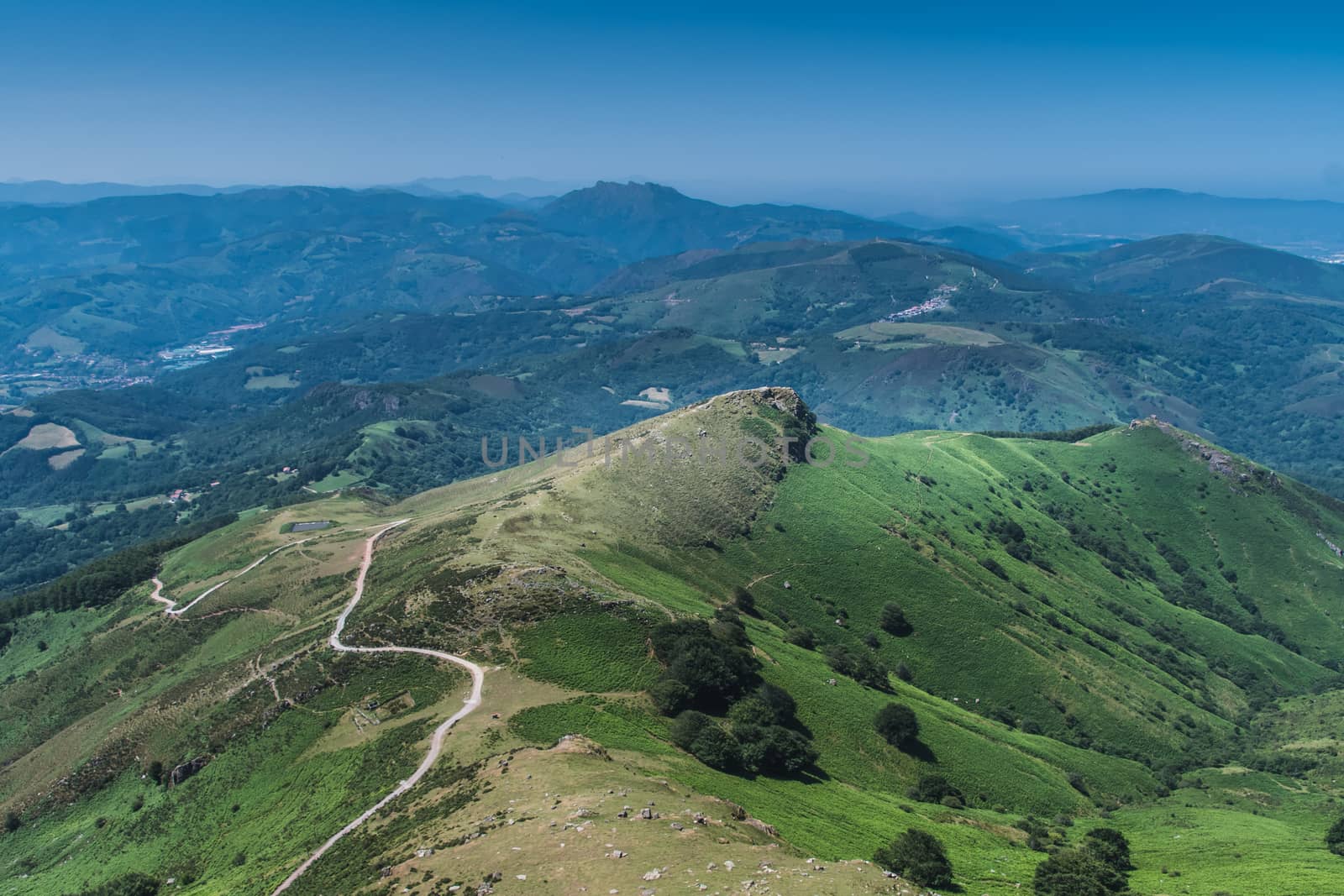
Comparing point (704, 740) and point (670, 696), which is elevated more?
point (670, 696)

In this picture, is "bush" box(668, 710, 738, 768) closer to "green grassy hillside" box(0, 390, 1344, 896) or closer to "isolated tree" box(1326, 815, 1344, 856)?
"green grassy hillside" box(0, 390, 1344, 896)

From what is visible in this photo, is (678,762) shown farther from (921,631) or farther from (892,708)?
(921,631)

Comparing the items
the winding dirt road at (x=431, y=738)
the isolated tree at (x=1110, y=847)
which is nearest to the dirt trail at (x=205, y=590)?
the winding dirt road at (x=431, y=738)

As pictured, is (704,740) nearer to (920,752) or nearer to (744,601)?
(920,752)

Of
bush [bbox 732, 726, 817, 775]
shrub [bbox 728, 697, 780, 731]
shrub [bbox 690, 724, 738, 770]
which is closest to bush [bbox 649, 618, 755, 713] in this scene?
shrub [bbox 728, 697, 780, 731]

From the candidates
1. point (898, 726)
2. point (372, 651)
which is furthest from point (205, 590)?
point (898, 726)

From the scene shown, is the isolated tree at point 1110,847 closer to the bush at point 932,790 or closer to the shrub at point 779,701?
the bush at point 932,790
